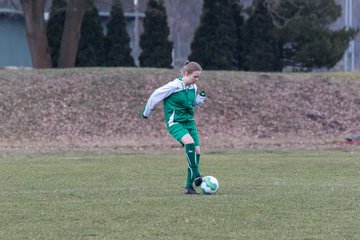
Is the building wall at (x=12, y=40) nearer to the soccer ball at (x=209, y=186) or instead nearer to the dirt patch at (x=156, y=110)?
the dirt patch at (x=156, y=110)

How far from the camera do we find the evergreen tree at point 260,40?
1495 inches

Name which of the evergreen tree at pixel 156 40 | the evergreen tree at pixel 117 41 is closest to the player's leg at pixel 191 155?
the evergreen tree at pixel 117 41

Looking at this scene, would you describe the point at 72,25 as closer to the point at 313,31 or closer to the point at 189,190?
the point at 313,31

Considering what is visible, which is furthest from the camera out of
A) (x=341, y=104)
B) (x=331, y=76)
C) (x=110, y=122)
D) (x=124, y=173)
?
(x=331, y=76)

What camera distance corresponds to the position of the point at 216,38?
126 feet

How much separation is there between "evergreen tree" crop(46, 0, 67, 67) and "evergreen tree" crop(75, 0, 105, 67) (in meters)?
0.87

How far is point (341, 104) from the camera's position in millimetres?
31859

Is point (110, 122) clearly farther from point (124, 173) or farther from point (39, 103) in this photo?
point (124, 173)

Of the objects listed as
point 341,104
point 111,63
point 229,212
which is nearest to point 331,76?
point 341,104

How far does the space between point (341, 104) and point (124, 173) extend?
15.7 meters

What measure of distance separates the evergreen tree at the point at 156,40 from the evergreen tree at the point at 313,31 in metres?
4.70

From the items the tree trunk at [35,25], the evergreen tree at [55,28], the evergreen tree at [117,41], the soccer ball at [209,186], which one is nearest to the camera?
the soccer ball at [209,186]

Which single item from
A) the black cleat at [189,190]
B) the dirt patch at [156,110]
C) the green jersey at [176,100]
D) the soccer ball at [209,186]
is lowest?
the dirt patch at [156,110]

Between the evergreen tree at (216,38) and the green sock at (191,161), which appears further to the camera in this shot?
the evergreen tree at (216,38)
